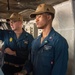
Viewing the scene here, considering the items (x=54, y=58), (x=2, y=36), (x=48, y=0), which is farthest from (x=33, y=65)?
(x=48, y=0)

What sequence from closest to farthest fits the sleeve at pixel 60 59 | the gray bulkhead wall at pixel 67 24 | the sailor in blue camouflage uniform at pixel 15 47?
the sleeve at pixel 60 59, the gray bulkhead wall at pixel 67 24, the sailor in blue camouflage uniform at pixel 15 47

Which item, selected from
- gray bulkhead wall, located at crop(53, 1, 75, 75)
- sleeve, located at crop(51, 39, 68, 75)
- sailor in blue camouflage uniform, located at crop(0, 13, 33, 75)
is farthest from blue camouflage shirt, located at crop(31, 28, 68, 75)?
sailor in blue camouflage uniform, located at crop(0, 13, 33, 75)

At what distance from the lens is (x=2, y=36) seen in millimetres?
2422

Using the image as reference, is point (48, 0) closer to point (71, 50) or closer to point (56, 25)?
point (56, 25)

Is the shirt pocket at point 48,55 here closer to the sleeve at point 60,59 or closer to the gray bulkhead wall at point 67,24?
the sleeve at point 60,59

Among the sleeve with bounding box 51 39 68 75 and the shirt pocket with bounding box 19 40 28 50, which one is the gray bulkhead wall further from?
the shirt pocket with bounding box 19 40 28 50

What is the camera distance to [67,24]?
2.01 meters

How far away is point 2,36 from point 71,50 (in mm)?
1050

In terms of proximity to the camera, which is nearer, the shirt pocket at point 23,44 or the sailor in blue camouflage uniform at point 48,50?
the sailor in blue camouflage uniform at point 48,50

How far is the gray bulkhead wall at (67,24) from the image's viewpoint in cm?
193

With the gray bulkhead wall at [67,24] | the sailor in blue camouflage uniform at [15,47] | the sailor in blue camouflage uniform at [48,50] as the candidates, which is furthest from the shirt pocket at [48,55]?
the sailor in blue camouflage uniform at [15,47]

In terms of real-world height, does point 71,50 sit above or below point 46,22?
below

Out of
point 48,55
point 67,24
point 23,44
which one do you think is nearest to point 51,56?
point 48,55

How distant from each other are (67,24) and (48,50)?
1.53ft
